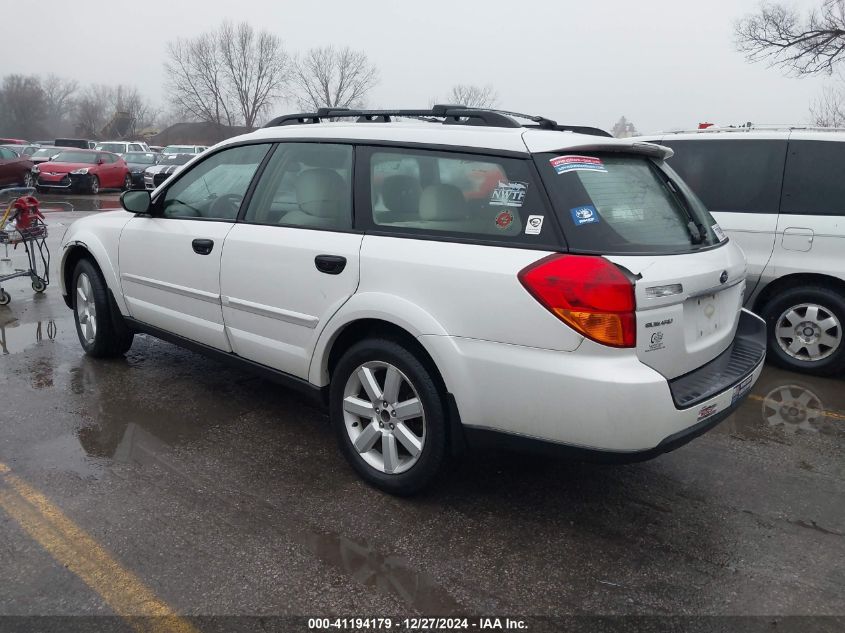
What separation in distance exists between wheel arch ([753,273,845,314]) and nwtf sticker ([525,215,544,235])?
11.3 ft

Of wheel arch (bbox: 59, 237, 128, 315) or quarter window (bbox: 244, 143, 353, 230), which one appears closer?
quarter window (bbox: 244, 143, 353, 230)

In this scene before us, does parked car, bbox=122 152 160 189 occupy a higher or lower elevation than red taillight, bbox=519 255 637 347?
higher

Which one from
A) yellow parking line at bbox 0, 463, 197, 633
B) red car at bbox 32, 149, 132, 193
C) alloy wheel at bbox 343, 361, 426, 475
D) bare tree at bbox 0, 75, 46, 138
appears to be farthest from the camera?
bare tree at bbox 0, 75, 46, 138

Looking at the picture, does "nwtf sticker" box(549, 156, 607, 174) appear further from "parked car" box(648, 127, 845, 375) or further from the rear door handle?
"parked car" box(648, 127, 845, 375)

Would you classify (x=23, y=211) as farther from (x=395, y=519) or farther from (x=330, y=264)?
(x=395, y=519)

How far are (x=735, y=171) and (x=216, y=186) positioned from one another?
4.10 meters

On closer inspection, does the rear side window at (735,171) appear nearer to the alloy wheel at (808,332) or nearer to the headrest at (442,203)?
the alloy wheel at (808,332)

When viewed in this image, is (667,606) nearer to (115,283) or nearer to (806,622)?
(806,622)

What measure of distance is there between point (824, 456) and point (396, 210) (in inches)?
112

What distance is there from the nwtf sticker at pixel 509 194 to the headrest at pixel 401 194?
16.7 inches

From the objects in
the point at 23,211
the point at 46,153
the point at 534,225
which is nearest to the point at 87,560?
the point at 534,225

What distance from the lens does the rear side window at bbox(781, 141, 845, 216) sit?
5.16 metres

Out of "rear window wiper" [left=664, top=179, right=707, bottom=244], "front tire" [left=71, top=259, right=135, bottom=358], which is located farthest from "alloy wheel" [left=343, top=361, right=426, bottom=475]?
"front tire" [left=71, top=259, right=135, bottom=358]

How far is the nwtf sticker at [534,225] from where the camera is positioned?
9.14 ft
